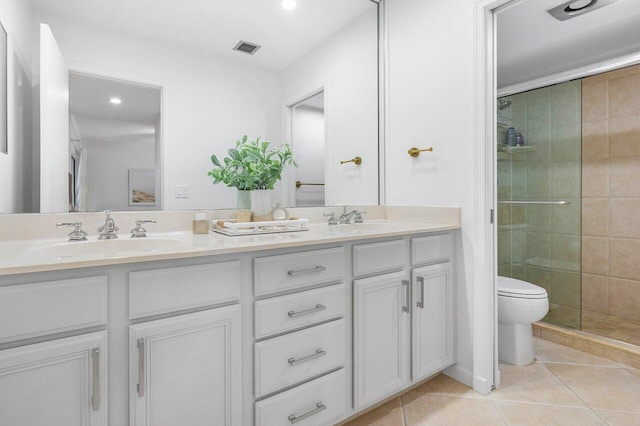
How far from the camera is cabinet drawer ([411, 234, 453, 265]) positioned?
1.67m

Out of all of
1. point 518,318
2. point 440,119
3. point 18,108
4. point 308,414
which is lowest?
point 308,414

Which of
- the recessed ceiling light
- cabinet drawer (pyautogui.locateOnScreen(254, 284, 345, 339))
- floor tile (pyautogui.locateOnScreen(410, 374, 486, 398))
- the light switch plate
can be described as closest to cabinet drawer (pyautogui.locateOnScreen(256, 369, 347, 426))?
cabinet drawer (pyautogui.locateOnScreen(254, 284, 345, 339))

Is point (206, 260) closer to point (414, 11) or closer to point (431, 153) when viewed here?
point (431, 153)

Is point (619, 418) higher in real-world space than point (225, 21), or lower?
lower

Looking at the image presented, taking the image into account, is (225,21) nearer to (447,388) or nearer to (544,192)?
(447,388)

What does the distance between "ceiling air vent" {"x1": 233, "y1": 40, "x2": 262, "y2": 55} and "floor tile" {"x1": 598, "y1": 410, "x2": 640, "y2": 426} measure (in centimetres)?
236

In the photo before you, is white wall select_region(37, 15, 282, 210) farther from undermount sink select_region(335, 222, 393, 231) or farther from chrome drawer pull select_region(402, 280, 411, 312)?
chrome drawer pull select_region(402, 280, 411, 312)

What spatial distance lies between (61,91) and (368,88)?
1.63 meters

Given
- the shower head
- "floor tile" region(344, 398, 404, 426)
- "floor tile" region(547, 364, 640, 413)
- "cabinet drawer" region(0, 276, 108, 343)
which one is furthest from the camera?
the shower head

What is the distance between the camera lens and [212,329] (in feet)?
3.53

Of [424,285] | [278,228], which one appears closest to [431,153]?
[424,285]

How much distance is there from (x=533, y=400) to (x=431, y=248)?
86 cm

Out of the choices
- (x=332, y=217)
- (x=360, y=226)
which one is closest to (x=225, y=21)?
(x=332, y=217)

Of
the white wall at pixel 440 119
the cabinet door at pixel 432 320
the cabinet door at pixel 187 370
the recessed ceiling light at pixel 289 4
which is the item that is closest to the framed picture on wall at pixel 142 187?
the cabinet door at pixel 187 370
